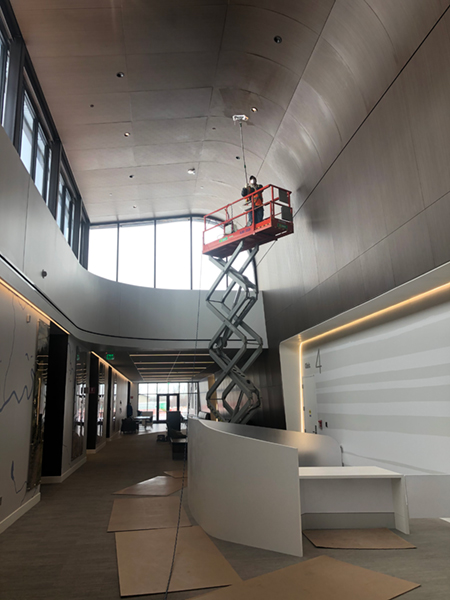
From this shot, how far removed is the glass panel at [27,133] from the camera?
750cm

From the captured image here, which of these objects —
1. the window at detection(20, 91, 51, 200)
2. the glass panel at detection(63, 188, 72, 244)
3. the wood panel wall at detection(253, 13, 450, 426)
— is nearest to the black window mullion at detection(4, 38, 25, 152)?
the window at detection(20, 91, 51, 200)

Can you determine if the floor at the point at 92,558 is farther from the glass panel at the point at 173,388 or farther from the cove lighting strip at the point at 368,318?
the glass panel at the point at 173,388

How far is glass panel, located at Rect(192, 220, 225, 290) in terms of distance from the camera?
1499 centimetres

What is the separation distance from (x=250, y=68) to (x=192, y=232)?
27.8 feet

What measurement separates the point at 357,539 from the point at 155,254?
1252 cm

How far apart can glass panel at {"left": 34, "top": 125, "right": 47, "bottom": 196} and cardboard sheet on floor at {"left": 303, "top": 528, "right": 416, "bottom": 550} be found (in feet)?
25.6

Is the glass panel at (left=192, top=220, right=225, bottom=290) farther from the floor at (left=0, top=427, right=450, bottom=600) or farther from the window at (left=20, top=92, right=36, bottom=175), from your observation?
the floor at (left=0, top=427, right=450, bottom=600)

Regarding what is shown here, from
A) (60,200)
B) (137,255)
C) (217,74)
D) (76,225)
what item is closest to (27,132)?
(60,200)

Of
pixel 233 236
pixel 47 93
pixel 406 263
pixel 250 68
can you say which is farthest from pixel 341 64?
pixel 47 93

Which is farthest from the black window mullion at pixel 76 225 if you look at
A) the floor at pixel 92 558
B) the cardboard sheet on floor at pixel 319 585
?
the cardboard sheet on floor at pixel 319 585

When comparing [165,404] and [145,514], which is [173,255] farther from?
[165,404]

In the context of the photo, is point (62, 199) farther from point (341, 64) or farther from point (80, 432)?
point (341, 64)

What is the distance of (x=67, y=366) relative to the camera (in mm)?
9344

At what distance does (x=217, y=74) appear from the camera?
7980 mm
